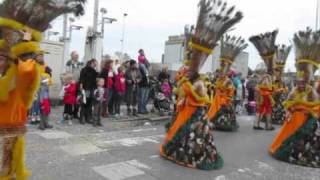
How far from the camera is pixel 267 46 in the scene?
1182 cm

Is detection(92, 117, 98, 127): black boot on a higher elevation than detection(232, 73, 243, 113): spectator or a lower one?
lower

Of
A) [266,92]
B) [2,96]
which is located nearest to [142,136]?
[266,92]

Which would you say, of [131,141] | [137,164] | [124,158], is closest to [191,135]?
[137,164]

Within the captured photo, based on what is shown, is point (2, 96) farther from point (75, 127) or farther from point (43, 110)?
point (75, 127)

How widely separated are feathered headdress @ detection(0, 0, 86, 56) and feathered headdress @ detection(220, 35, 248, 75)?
755cm

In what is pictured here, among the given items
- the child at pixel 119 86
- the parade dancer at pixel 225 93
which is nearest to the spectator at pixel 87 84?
the child at pixel 119 86

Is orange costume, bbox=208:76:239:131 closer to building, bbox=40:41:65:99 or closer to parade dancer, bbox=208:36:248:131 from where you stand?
parade dancer, bbox=208:36:248:131

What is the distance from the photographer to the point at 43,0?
11.8 feet

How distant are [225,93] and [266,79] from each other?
1369 mm

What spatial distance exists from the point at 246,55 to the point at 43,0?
73.7ft

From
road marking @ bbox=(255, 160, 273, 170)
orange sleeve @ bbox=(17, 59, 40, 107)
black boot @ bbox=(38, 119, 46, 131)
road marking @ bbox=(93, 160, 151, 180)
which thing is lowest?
road marking @ bbox=(255, 160, 273, 170)

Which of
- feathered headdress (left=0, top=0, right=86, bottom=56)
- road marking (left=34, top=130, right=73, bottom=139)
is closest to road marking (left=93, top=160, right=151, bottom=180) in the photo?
road marking (left=34, top=130, right=73, bottom=139)

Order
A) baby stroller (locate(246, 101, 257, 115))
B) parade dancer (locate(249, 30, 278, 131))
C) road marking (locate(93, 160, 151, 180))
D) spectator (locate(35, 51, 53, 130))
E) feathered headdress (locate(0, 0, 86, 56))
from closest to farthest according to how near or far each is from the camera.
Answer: feathered headdress (locate(0, 0, 86, 56)), road marking (locate(93, 160, 151, 180)), spectator (locate(35, 51, 53, 130)), parade dancer (locate(249, 30, 278, 131)), baby stroller (locate(246, 101, 257, 115))

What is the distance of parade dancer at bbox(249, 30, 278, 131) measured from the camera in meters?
11.4
